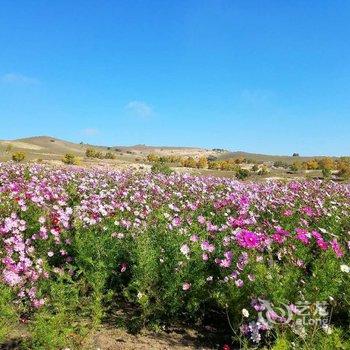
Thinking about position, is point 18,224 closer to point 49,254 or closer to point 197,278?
point 49,254

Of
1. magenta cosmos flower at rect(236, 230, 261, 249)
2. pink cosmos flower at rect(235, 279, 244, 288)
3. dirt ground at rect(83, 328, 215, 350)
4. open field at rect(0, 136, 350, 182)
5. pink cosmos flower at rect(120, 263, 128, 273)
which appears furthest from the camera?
open field at rect(0, 136, 350, 182)

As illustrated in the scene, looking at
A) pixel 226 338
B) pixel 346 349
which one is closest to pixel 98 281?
pixel 226 338

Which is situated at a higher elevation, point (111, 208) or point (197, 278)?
point (111, 208)

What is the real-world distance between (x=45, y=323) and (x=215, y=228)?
2949 millimetres

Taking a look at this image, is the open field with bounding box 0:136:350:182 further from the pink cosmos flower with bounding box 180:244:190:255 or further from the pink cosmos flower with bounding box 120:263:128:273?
the pink cosmos flower with bounding box 180:244:190:255

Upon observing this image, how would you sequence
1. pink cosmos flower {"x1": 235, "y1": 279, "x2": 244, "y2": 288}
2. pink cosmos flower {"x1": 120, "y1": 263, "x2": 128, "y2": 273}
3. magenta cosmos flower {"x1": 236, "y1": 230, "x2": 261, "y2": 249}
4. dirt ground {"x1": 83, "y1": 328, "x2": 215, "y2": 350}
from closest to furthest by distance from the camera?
dirt ground {"x1": 83, "y1": 328, "x2": 215, "y2": 350}
pink cosmos flower {"x1": 235, "y1": 279, "x2": 244, "y2": 288}
magenta cosmos flower {"x1": 236, "y1": 230, "x2": 261, "y2": 249}
pink cosmos flower {"x1": 120, "y1": 263, "x2": 128, "y2": 273}

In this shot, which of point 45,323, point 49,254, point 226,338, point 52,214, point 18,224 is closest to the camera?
point 45,323

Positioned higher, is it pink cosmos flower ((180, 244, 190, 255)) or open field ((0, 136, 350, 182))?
open field ((0, 136, 350, 182))

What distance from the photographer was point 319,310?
14.4ft
